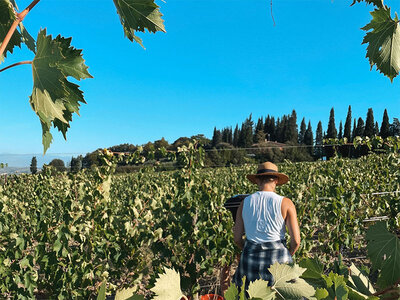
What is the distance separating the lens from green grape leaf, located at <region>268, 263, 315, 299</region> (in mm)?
608

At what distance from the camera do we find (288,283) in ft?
2.03

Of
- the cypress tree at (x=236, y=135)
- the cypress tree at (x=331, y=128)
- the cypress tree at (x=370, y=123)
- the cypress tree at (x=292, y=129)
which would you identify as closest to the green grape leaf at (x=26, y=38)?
the cypress tree at (x=370, y=123)

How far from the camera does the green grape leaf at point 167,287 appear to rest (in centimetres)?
55

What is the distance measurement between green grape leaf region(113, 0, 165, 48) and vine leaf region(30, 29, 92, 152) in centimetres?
16

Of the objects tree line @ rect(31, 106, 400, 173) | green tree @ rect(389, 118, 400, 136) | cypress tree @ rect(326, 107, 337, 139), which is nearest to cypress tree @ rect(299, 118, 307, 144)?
tree line @ rect(31, 106, 400, 173)

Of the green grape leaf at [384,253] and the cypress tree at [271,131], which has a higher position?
the cypress tree at [271,131]

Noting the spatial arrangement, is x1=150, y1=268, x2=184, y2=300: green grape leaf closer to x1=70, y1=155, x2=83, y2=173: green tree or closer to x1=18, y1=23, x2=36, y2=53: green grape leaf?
x1=18, y1=23, x2=36, y2=53: green grape leaf

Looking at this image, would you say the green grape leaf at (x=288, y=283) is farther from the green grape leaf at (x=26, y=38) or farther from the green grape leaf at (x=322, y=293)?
the green grape leaf at (x=26, y=38)

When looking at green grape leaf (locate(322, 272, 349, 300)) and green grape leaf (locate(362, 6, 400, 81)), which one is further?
green grape leaf (locate(362, 6, 400, 81))

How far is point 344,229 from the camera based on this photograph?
5648 millimetres

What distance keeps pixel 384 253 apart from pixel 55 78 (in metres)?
0.94

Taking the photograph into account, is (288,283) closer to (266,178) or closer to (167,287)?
(167,287)

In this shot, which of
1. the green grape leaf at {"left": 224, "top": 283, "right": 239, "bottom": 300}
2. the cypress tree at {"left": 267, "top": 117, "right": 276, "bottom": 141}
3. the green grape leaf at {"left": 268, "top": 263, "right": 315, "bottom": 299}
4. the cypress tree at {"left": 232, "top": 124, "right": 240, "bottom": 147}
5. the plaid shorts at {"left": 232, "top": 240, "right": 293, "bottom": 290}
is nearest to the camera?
the green grape leaf at {"left": 224, "top": 283, "right": 239, "bottom": 300}

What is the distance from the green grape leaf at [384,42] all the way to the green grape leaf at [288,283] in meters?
0.80
